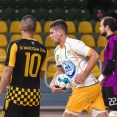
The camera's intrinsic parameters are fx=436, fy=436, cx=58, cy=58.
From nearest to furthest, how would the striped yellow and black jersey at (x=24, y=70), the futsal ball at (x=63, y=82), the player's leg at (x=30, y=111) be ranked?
1. the striped yellow and black jersey at (x=24, y=70)
2. the player's leg at (x=30, y=111)
3. the futsal ball at (x=63, y=82)

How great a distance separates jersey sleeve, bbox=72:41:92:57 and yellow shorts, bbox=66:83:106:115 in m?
0.46

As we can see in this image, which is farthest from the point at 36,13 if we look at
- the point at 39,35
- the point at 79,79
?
the point at 79,79

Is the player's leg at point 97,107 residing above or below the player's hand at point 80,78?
below

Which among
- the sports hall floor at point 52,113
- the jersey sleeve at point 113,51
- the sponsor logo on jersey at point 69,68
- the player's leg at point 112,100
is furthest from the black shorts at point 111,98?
the sports hall floor at point 52,113

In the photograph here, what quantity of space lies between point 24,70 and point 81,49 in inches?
35.5

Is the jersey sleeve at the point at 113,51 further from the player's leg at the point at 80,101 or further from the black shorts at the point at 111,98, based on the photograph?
the player's leg at the point at 80,101

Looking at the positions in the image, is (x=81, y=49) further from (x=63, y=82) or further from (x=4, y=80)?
(x=4, y=80)

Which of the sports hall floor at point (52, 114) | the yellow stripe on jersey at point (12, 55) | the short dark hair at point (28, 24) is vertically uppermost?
the short dark hair at point (28, 24)

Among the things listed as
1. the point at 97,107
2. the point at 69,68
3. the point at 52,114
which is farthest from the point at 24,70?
the point at 52,114

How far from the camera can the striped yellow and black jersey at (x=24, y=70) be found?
15.0 feet

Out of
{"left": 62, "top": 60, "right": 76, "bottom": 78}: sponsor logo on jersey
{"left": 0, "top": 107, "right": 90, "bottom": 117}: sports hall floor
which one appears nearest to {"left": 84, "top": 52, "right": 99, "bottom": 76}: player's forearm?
{"left": 62, "top": 60, "right": 76, "bottom": 78}: sponsor logo on jersey

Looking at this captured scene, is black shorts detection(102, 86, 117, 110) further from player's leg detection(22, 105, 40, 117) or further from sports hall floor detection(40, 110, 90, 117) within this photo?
sports hall floor detection(40, 110, 90, 117)

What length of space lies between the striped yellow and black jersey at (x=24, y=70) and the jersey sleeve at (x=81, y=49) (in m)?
0.69

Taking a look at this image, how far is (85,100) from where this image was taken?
5371mm
